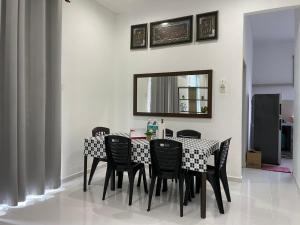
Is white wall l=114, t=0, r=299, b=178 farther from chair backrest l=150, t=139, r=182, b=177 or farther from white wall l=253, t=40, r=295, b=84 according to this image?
white wall l=253, t=40, r=295, b=84

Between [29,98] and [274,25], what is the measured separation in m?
6.10

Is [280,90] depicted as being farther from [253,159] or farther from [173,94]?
[173,94]

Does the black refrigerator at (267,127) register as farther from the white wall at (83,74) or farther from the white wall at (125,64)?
the white wall at (83,74)

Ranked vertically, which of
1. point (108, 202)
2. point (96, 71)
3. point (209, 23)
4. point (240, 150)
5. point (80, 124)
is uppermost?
point (209, 23)

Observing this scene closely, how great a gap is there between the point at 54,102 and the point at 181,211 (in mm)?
2337

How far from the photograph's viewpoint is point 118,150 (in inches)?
130

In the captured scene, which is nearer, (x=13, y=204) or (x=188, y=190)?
(x=13, y=204)

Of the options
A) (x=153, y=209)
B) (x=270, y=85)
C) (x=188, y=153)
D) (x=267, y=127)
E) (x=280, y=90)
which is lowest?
(x=153, y=209)

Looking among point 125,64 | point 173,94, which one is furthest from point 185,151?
point 125,64

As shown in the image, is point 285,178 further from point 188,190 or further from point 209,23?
point 209,23

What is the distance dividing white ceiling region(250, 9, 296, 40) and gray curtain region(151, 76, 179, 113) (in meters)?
2.67

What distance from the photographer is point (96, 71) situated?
5.00 meters

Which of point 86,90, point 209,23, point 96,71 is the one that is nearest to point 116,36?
point 96,71

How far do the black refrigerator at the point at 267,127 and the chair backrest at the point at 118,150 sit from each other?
3.99 m
